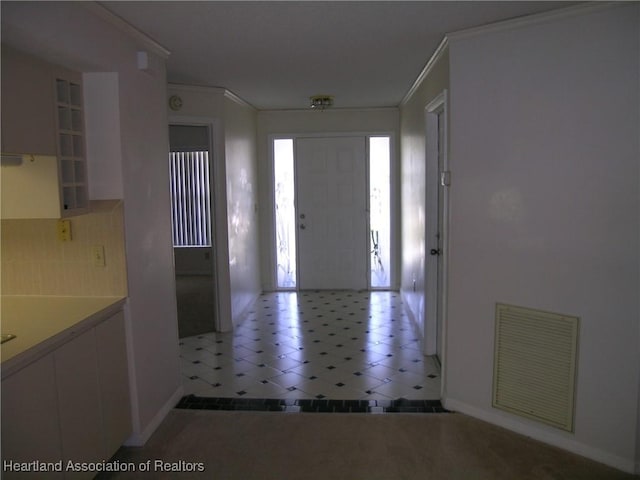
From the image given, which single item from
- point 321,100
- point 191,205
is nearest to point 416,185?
point 321,100

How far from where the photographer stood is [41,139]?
222cm

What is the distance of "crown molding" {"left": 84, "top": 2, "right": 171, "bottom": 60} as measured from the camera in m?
2.40

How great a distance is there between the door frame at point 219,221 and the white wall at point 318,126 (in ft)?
5.47

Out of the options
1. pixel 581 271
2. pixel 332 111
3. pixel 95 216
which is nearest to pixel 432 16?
pixel 581 271

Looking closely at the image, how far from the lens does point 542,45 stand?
2670 millimetres

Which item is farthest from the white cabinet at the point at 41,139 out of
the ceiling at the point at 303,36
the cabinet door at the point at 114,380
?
the cabinet door at the point at 114,380

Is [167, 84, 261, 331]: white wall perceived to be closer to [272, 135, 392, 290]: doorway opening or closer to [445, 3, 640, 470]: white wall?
[272, 135, 392, 290]: doorway opening

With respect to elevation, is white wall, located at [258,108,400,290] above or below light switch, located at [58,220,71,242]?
above

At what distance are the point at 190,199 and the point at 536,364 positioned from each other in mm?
6285

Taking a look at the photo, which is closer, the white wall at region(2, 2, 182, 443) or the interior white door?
the white wall at region(2, 2, 182, 443)

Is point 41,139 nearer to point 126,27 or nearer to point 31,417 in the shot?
point 126,27

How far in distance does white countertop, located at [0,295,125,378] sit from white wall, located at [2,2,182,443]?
25 centimetres

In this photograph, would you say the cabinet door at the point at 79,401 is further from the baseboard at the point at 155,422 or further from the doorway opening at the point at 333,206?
the doorway opening at the point at 333,206

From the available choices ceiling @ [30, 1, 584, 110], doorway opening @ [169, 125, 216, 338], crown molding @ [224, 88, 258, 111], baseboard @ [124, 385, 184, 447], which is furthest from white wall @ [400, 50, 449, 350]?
doorway opening @ [169, 125, 216, 338]
